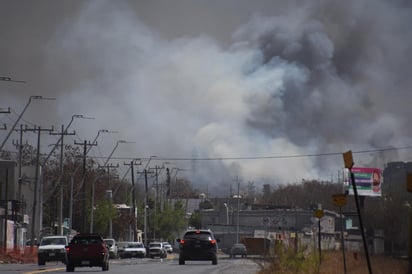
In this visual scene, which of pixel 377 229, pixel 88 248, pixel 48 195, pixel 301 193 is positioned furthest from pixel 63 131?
pixel 301 193

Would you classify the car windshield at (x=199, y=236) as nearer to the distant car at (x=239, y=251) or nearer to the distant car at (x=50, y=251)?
the distant car at (x=50, y=251)

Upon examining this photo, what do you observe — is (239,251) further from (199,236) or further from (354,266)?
(354,266)

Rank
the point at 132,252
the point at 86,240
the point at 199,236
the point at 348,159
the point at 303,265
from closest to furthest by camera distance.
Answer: the point at 348,159 → the point at 303,265 → the point at 86,240 → the point at 199,236 → the point at 132,252

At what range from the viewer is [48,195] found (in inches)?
4405

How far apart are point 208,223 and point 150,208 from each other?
12246 millimetres

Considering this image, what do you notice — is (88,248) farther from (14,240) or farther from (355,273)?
(14,240)

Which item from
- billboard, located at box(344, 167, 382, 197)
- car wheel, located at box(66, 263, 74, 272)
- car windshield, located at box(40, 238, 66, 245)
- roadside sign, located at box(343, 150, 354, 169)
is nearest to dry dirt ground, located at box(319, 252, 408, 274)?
roadside sign, located at box(343, 150, 354, 169)

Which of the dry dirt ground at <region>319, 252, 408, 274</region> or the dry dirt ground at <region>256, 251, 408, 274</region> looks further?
the dry dirt ground at <region>256, 251, 408, 274</region>

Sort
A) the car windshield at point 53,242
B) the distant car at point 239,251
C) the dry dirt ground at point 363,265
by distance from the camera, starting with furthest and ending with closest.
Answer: the distant car at point 239,251 → the car windshield at point 53,242 → the dry dirt ground at point 363,265

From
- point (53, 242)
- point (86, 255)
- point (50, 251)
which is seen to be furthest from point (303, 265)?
point (53, 242)

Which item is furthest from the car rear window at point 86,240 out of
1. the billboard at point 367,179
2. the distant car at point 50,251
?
the billboard at point 367,179

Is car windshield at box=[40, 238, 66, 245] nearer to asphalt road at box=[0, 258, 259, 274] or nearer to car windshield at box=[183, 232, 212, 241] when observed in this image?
asphalt road at box=[0, 258, 259, 274]

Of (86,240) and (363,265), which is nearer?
(363,265)

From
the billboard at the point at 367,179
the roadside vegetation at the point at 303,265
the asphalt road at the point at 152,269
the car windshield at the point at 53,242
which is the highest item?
the billboard at the point at 367,179
